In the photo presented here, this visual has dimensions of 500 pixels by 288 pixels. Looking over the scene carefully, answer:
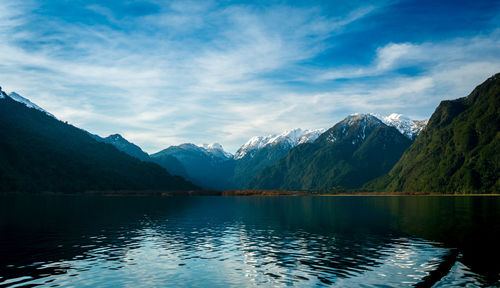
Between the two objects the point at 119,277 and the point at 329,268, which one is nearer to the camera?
the point at 119,277

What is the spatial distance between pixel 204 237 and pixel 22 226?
43.2 metres

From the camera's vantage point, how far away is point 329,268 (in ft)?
145

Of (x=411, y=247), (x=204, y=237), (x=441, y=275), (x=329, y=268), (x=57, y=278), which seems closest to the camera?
(x=57, y=278)

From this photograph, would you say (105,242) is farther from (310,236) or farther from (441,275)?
(441,275)

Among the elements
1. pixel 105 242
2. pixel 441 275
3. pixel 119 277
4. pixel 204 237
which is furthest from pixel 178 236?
pixel 441 275

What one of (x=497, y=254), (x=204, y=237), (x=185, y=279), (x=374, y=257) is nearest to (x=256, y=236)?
(x=204, y=237)

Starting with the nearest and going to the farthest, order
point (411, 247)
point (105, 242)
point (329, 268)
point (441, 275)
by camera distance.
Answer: point (441, 275) < point (329, 268) < point (411, 247) < point (105, 242)

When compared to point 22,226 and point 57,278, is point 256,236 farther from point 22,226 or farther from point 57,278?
point 22,226

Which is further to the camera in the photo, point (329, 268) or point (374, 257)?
point (374, 257)

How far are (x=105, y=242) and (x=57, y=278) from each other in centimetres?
2527

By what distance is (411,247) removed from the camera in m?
58.6

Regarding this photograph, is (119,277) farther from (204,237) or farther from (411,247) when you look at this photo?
(411,247)

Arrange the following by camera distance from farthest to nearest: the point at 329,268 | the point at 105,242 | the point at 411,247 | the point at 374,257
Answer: the point at 105,242 → the point at 411,247 → the point at 374,257 → the point at 329,268

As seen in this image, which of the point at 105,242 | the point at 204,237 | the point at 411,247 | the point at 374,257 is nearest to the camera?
the point at 374,257
